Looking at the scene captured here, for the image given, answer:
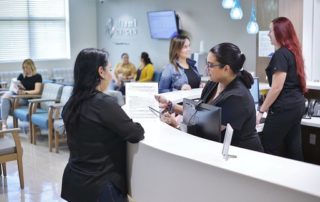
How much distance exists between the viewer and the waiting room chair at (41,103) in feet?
21.7

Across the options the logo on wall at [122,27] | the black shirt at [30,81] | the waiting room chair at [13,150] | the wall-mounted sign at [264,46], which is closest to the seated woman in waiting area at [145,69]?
the logo on wall at [122,27]

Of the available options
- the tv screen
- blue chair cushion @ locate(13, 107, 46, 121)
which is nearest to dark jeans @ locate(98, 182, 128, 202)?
blue chair cushion @ locate(13, 107, 46, 121)

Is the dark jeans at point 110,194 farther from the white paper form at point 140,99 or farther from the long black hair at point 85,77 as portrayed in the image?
the white paper form at point 140,99

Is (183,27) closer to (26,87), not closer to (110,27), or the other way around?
→ (110,27)

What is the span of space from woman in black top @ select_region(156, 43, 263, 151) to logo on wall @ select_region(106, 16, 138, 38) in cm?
840

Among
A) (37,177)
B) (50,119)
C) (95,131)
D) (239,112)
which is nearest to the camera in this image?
(95,131)

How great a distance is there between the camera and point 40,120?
6281 millimetres

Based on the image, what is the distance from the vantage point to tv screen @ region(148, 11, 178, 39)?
30.3ft

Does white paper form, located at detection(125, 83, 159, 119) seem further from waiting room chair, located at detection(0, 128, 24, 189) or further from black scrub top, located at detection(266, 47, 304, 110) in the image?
waiting room chair, located at detection(0, 128, 24, 189)

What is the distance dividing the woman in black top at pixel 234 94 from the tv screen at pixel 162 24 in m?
6.75

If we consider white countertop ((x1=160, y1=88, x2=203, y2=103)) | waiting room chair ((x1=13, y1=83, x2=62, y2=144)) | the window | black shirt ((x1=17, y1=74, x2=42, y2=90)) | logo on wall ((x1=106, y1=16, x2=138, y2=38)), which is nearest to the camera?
white countertop ((x1=160, y1=88, x2=203, y2=103))

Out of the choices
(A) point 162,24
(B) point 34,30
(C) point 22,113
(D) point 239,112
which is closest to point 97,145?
(D) point 239,112

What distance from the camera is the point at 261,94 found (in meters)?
4.68

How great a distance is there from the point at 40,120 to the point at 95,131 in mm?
4346
